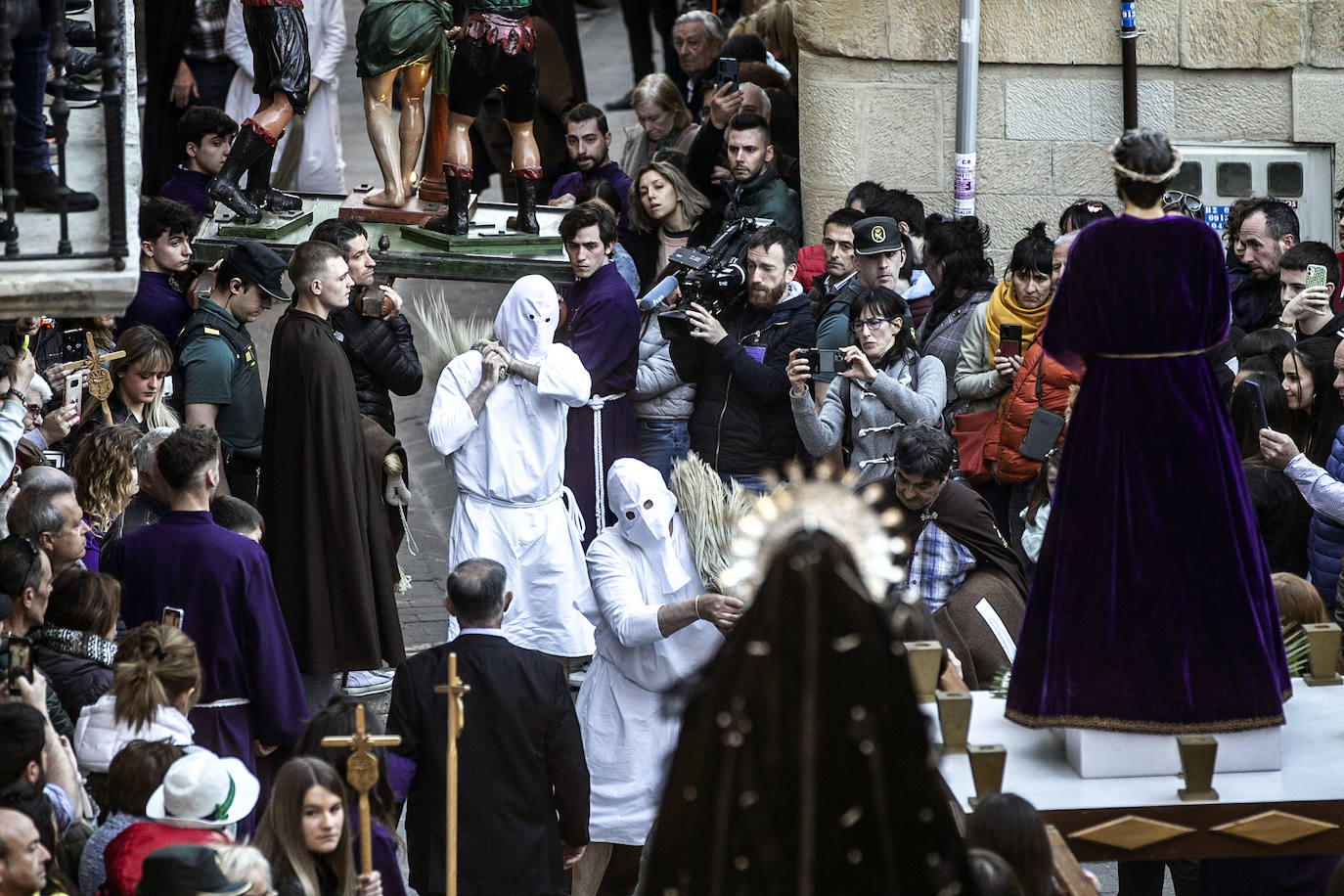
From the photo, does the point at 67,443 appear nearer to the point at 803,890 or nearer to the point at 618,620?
the point at 618,620

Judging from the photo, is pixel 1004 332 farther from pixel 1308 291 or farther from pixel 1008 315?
pixel 1308 291

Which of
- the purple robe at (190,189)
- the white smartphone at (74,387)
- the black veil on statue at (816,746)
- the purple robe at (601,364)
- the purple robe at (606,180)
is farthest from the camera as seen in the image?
the purple robe at (606,180)

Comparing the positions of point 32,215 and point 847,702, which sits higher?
point 32,215

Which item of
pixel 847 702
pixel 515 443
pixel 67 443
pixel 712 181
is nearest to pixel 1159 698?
pixel 847 702

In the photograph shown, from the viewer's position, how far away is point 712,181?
955cm

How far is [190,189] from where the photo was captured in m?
8.83

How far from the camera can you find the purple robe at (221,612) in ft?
19.2

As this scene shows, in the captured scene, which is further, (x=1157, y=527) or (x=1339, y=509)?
(x=1339, y=509)

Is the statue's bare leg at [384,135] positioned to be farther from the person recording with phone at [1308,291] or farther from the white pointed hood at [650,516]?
the person recording with phone at [1308,291]

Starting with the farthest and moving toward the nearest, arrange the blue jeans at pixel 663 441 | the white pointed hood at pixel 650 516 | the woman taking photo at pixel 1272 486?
the blue jeans at pixel 663 441
the woman taking photo at pixel 1272 486
the white pointed hood at pixel 650 516

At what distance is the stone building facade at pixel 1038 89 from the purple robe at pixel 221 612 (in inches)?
179

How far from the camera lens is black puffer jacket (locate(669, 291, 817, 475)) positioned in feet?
24.7

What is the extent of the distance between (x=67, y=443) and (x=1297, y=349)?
15.8 feet

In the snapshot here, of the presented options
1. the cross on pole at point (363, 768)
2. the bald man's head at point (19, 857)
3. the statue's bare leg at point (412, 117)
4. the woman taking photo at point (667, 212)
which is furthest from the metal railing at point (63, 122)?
the woman taking photo at point (667, 212)
